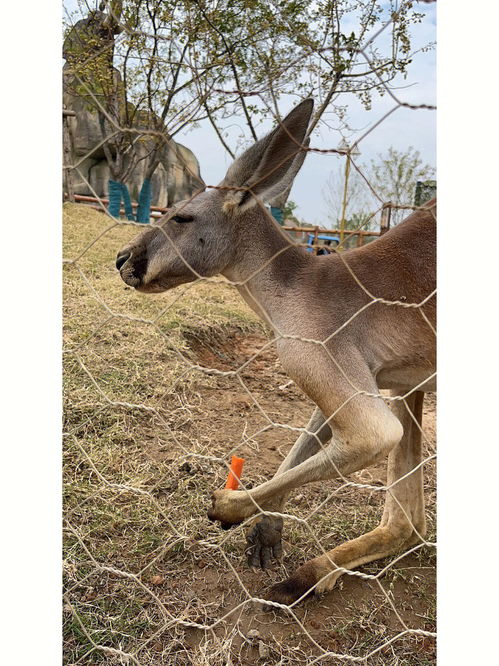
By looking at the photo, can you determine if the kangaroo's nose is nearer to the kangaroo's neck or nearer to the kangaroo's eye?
the kangaroo's eye

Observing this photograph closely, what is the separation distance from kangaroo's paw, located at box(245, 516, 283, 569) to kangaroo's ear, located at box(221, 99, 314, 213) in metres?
0.97

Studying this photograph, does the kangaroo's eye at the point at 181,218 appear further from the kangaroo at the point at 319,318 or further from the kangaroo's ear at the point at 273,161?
the kangaroo's ear at the point at 273,161

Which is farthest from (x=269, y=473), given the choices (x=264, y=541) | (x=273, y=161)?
(x=273, y=161)

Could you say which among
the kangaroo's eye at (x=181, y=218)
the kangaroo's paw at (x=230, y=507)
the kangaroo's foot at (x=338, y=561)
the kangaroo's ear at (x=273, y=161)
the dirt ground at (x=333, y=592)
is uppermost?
the kangaroo's ear at (x=273, y=161)

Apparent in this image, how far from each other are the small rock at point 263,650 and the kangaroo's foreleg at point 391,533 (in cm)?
16

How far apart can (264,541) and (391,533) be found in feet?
1.40

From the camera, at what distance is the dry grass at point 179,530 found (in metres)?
1.45

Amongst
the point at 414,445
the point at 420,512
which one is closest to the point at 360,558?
the point at 420,512

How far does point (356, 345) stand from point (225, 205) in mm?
601

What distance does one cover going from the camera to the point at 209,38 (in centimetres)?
277

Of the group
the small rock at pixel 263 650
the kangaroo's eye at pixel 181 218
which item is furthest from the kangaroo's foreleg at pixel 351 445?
the kangaroo's eye at pixel 181 218

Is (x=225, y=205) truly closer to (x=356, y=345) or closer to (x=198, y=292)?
(x=356, y=345)

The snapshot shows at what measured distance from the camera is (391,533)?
1876 millimetres

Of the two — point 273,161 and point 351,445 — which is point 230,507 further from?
point 273,161
